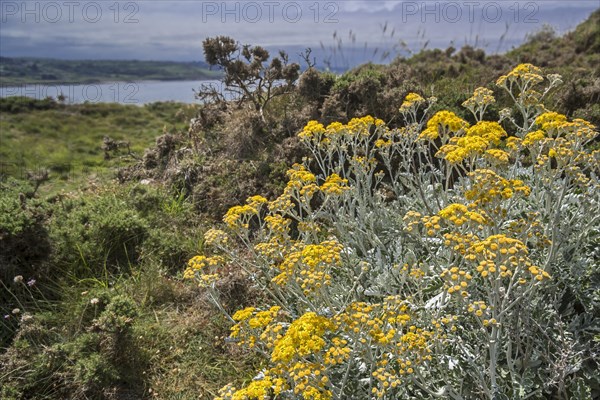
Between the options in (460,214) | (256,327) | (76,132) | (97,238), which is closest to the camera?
(460,214)

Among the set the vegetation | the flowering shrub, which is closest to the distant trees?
the vegetation

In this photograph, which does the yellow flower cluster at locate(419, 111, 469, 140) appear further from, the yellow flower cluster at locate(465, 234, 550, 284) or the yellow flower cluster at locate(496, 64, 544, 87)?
the yellow flower cluster at locate(465, 234, 550, 284)

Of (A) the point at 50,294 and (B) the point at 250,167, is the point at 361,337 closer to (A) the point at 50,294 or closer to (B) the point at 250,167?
(A) the point at 50,294

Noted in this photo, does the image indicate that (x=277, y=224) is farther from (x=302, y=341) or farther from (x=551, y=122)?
(x=551, y=122)

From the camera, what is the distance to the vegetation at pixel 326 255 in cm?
219

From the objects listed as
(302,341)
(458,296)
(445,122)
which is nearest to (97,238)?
(302,341)

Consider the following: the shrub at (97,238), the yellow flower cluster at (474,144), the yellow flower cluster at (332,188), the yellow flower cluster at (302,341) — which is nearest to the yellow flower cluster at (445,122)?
the yellow flower cluster at (474,144)

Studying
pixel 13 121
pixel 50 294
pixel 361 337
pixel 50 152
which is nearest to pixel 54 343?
pixel 50 294

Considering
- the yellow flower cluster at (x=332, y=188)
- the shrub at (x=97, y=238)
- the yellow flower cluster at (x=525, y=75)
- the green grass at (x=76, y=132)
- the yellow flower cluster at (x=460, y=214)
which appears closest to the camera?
the yellow flower cluster at (x=460, y=214)

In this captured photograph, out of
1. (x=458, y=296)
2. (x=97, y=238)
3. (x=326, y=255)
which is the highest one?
(x=326, y=255)

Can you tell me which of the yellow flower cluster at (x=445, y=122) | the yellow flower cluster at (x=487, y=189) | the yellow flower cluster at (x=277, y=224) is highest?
the yellow flower cluster at (x=445, y=122)

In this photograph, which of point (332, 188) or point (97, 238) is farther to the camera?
point (97, 238)

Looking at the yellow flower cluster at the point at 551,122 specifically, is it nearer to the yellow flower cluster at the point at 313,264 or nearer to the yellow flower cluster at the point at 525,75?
the yellow flower cluster at the point at 525,75

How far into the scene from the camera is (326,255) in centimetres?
229
